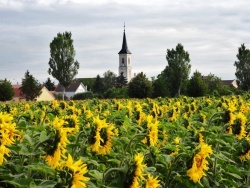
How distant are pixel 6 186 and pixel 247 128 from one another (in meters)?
3.21

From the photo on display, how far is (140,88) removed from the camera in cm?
5400

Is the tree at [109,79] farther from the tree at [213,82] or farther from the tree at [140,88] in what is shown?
the tree at [140,88]

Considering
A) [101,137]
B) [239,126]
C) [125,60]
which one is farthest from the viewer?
[125,60]

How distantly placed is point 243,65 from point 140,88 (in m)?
18.0

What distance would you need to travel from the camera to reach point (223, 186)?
3.73m

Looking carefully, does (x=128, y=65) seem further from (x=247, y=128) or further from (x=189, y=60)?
(x=247, y=128)

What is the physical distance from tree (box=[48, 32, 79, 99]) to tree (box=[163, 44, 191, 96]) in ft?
38.8

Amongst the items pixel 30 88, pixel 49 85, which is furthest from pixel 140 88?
pixel 49 85

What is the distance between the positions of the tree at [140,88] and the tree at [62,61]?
432 inches

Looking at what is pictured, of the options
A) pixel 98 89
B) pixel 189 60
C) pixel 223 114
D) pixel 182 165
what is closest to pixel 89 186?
pixel 182 165

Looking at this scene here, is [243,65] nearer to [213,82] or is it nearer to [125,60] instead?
[213,82]

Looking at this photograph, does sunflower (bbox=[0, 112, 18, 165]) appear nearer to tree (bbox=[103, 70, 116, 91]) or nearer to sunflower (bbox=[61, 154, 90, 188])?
sunflower (bbox=[61, 154, 90, 188])

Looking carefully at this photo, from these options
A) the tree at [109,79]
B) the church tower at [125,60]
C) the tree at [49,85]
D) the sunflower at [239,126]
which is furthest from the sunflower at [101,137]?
the church tower at [125,60]

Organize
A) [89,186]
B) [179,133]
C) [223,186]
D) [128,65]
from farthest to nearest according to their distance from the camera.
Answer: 1. [128,65]
2. [179,133]
3. [223,186]
4. [89,186]
